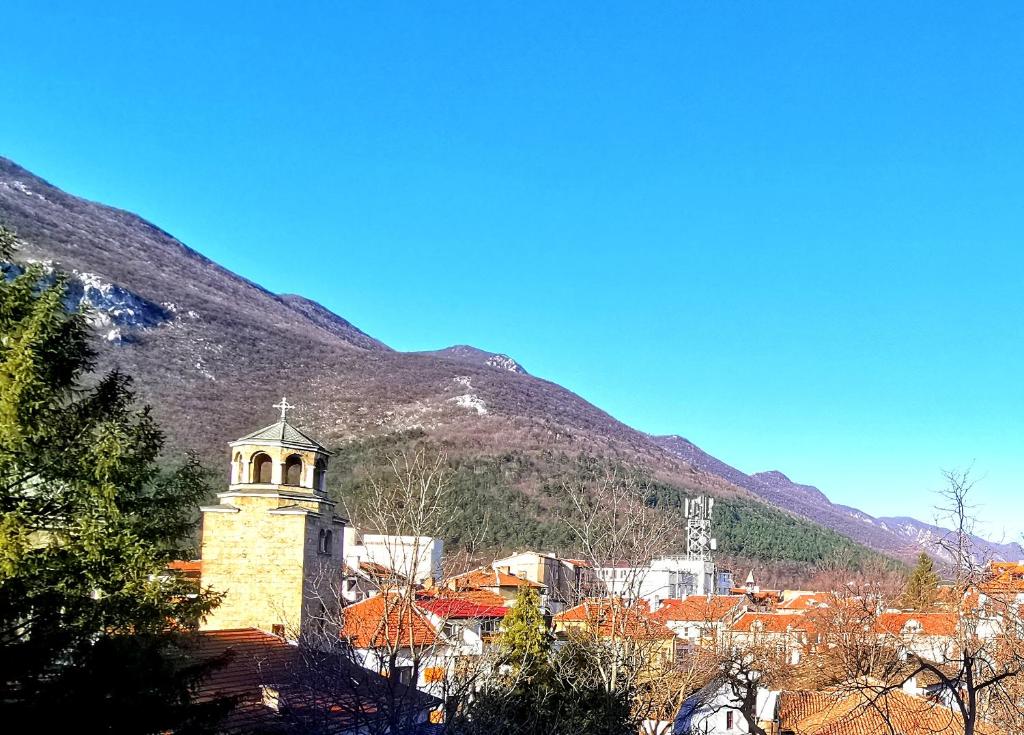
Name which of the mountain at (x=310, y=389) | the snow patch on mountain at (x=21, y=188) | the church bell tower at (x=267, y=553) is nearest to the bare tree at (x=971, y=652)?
the church bell tower at (x=267, y=553)

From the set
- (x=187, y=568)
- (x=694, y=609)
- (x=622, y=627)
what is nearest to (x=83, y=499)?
(x=622, y=627)

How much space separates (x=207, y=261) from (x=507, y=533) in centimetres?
9832

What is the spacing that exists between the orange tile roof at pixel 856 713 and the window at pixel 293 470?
12914 millimetres

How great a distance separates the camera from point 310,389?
100 meters

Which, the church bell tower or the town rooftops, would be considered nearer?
the town rooftops

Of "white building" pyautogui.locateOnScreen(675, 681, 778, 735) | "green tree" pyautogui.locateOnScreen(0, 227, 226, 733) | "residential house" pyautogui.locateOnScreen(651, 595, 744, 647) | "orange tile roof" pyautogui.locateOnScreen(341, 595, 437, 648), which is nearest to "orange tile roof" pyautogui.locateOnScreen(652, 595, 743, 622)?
"residential house" pyautogui.locateOnScreen(651, 595, 744, 647)

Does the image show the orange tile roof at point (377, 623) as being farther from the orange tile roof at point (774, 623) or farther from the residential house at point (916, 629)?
the orange tile roof at point (774, 623)

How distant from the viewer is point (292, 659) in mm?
15836

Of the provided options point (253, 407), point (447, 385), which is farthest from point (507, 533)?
point (447, 385)

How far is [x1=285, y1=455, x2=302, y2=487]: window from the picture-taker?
62.0 ft

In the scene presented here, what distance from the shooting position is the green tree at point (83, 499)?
345 inches

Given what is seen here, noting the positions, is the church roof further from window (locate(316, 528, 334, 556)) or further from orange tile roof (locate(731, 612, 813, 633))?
orange tile roof (locate(731, 612, 813, 633))

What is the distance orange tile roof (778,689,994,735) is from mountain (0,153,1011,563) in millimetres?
37258

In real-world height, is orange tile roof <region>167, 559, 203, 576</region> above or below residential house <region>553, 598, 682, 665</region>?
above
